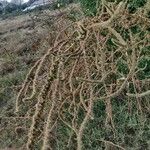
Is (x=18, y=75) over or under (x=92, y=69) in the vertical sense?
under

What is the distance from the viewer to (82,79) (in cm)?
233

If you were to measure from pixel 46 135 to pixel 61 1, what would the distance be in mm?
6044

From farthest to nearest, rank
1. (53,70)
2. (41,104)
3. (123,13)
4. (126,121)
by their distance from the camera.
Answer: (126,121) → (123,13) → (53,70) → (41,104)

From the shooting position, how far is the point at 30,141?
2.18 metres

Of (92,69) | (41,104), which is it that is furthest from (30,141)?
(92,69)

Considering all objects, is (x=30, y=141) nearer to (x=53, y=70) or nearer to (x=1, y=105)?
(x=53, y=70)

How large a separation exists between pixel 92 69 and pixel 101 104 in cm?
134

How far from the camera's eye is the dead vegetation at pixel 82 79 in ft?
8.11

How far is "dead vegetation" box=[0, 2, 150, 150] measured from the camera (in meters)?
2.47

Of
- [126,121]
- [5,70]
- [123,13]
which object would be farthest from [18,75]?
[123,13]

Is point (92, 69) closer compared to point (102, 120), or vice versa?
point (92, 69)

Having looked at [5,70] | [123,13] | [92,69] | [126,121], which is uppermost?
[123,13]

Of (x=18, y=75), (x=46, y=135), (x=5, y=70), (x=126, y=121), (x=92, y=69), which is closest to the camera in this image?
(x=46, y=135)

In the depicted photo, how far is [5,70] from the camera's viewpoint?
8.70 m
